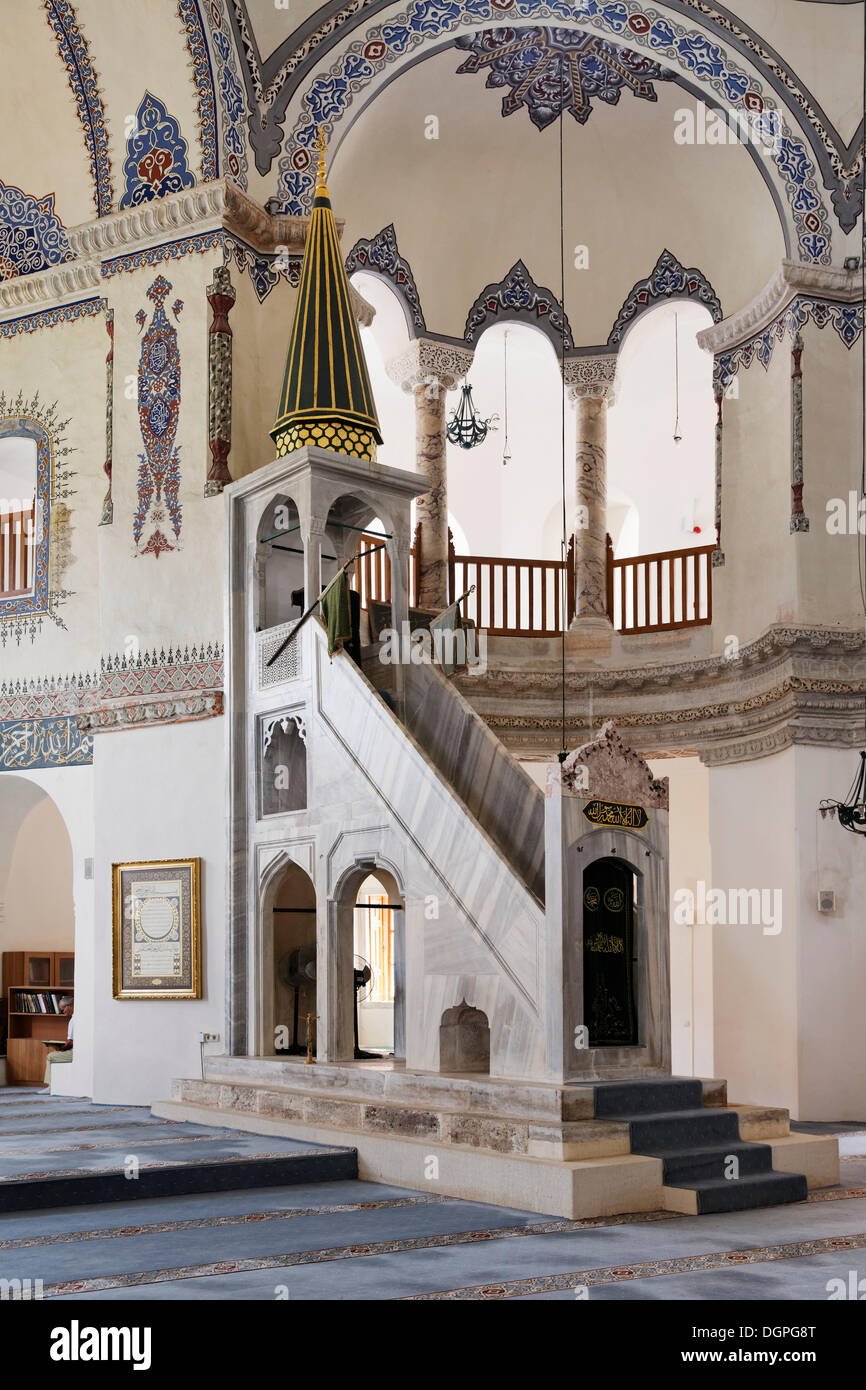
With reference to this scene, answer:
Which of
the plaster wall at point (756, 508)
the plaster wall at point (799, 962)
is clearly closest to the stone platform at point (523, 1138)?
the plaster wall at point (799, 962)

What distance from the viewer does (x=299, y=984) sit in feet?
31.1

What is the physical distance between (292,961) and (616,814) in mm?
3224

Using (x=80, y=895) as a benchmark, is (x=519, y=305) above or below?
above

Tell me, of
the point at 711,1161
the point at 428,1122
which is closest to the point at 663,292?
the point at 428,1122

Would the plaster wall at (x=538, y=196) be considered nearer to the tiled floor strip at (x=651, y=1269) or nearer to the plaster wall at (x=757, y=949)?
the plaster wall at (x=757, y=949)

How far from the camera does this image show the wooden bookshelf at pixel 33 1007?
12.0m

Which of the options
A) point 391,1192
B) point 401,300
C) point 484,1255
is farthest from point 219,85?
point 484,1255

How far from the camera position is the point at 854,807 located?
30.7ft

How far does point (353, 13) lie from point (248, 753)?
16.8 feet

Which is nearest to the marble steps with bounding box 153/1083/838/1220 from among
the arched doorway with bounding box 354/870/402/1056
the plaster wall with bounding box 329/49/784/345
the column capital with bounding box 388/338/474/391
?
the arched doorway with bounding box 354/870/402/1056

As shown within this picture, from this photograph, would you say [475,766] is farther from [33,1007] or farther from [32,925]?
[32,925]

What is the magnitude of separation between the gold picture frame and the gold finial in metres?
4.42

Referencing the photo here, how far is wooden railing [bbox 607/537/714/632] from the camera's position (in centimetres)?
1192

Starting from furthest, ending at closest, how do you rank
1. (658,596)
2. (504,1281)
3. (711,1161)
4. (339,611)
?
1. (658,596)
2. (339,611)
3. (711,1161)
4. (504,1281)
